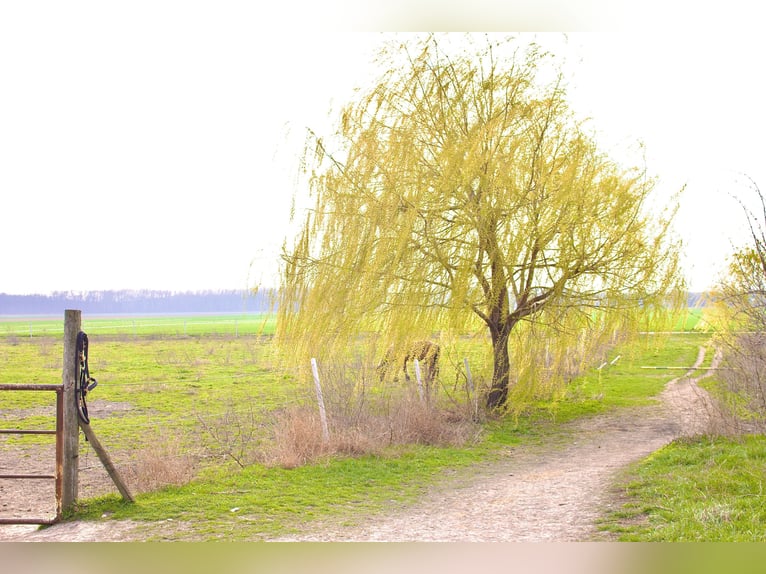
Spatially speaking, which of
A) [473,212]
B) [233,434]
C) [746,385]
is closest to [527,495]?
[746,385]

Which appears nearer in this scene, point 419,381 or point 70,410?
point 70,410

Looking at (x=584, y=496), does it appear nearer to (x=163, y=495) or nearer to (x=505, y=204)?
(x=505, y=204)

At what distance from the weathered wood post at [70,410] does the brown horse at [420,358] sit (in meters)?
2.12

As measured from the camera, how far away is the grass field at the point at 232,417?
13.1 feet

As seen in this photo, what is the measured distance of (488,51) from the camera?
5.05 m

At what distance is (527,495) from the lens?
13.8ft

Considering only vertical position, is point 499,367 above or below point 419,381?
above

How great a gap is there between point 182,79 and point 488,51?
2255 mm

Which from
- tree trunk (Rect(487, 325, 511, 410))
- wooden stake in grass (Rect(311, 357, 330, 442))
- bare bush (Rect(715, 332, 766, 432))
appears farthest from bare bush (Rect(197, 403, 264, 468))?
bare bush (Rect(715, 332, 766, 432))

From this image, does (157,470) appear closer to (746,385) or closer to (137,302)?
(137,302)

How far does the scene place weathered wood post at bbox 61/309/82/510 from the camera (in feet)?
12.3

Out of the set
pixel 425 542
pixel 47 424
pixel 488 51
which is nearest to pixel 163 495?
pixel 425 542

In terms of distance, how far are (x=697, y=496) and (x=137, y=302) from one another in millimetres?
3868

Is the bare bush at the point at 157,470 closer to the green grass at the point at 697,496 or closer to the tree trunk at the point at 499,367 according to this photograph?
the tree trunk at the point at 499,367
